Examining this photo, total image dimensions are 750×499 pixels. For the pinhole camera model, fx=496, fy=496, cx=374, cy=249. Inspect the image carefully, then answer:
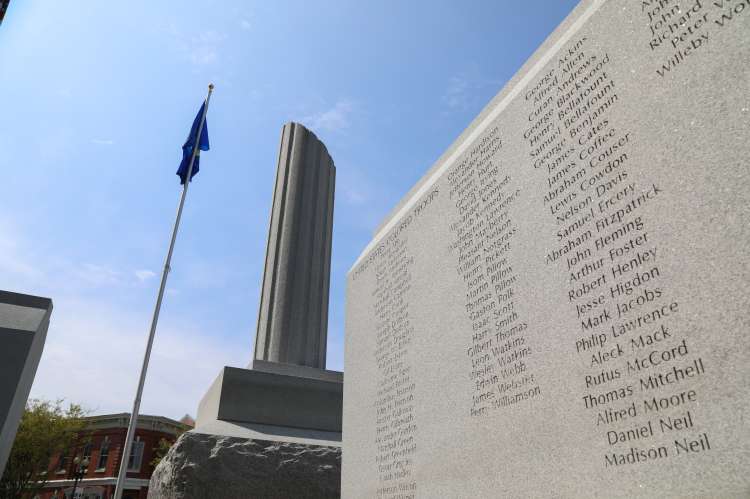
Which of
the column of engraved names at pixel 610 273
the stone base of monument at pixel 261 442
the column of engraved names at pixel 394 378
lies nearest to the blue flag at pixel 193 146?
the stone base of monument at pixel 261 442

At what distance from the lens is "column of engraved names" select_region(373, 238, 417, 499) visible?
4.18 meters

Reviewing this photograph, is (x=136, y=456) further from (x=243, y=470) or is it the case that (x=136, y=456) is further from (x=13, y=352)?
(x=13, y=352)

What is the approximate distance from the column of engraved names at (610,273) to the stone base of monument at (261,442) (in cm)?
604

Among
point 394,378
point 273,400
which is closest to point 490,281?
point 394,378

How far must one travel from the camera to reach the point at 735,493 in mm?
1808

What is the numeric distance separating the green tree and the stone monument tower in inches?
642

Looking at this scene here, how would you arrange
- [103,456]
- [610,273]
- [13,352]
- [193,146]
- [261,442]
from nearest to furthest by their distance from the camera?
[610,273]
[13,352]
[261,442]
[193,146]
[103,456]

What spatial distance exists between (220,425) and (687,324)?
7513mm

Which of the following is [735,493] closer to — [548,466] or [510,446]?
[548,466]

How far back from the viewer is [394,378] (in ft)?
15.1

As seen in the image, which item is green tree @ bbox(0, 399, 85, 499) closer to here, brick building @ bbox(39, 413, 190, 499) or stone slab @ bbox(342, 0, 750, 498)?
brick building @ bbox(39, 413, 190, 499)

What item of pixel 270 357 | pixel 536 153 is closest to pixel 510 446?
pixel 536 153

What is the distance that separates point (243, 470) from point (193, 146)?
8156 mm

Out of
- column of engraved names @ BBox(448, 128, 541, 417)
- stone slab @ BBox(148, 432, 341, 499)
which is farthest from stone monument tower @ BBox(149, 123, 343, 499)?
column of engraved names @ BBox(448, 128, 541, 417)
